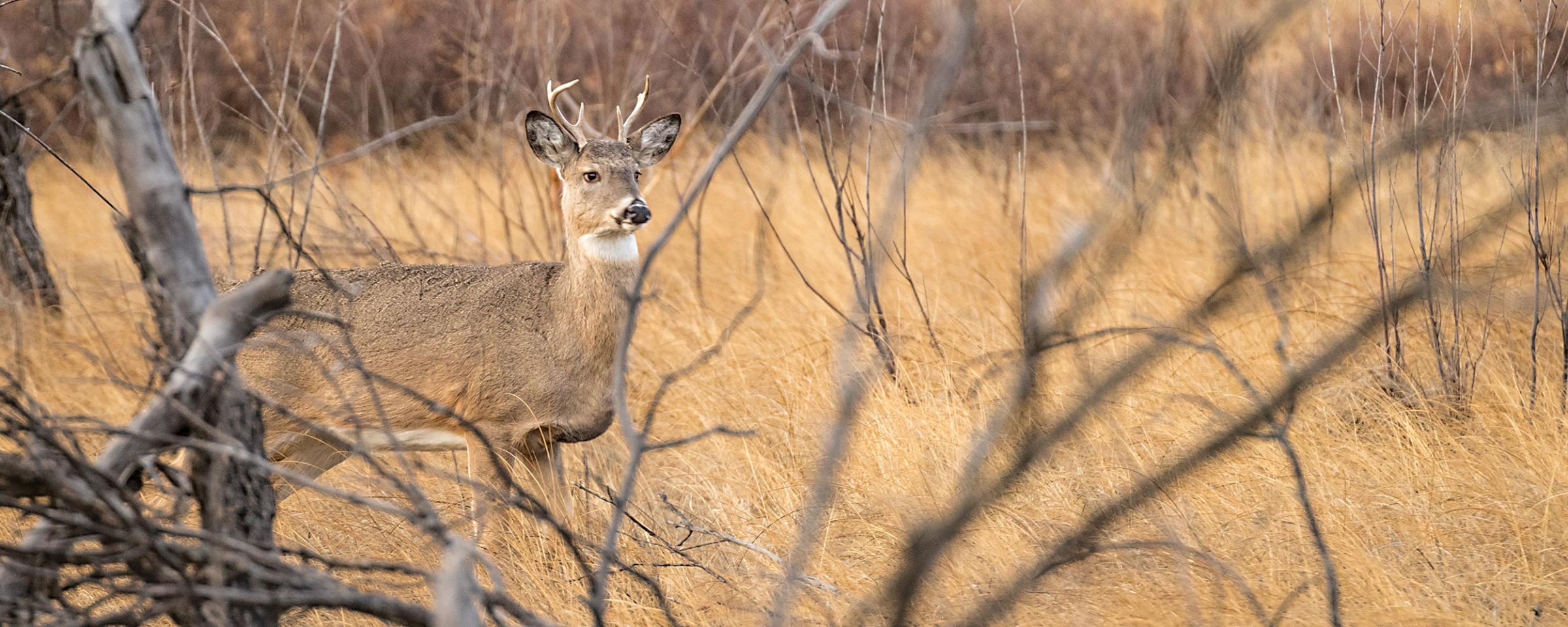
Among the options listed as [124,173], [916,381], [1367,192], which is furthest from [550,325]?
[1367,192]

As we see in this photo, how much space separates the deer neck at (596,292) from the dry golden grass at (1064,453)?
0.47 m

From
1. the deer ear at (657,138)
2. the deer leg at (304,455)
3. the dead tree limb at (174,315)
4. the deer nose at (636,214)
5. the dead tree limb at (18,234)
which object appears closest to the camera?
the dead tree limb at (174,315)

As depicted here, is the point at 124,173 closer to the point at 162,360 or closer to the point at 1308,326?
the point at 162,360

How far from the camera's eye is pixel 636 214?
445 centimetres

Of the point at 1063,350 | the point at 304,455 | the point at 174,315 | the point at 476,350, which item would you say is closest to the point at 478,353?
the point at 476,350

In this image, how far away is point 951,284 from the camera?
653cm

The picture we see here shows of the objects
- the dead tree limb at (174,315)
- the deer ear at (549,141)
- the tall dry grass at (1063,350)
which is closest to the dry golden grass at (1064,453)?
the tall dry grass at (1063,350)

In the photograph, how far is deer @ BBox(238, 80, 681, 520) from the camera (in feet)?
14.1

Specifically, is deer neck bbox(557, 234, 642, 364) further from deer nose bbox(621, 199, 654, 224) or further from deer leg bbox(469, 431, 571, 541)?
deer leg bbox(469, 431, 571, 541)

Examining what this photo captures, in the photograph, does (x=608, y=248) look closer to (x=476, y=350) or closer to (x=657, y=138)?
(x=476, y=350)

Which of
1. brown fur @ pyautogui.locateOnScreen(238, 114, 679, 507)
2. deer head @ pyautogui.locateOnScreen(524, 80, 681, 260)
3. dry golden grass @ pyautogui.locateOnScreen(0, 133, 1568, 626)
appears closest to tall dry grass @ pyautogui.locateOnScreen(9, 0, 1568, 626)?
dry golden grass @ pyautogui.locateOnScreen(0, 133, 1568, 626)

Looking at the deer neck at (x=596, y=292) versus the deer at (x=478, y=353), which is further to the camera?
the deer neck at (x=596, y=292)

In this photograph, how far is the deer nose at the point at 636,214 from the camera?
4441 millimetres

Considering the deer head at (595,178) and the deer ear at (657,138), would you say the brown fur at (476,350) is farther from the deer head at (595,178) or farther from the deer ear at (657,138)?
the deer ear at (657,138)
